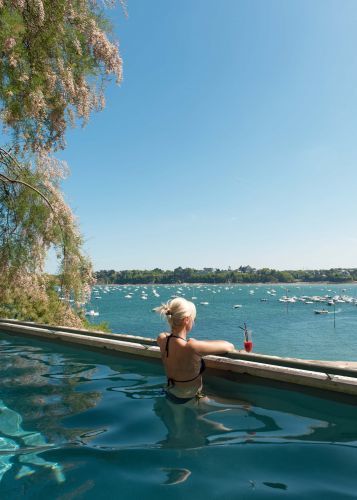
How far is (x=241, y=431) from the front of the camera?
14.3 ft

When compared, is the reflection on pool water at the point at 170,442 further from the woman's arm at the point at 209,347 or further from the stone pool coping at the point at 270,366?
the woman's arm at the point at 209,347

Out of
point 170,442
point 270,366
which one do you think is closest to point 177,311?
point 170,442

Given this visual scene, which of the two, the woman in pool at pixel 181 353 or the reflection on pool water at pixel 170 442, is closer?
the reflection on pool water at pixel 170 442

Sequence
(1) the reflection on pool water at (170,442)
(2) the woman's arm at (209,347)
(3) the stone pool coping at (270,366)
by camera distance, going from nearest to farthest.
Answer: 1. (1) the reflection on pool water at (170,442)
2. (3) the stone pool coping at (270,366)
3. (2) the woman's arm at (209,347)

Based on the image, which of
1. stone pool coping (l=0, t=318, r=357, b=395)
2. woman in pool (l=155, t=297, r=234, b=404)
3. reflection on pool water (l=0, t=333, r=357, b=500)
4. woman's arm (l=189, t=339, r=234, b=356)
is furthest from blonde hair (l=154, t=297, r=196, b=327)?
stone pool coping (l=0, t=318, r=357, b=395)

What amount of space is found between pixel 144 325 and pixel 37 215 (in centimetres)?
5178

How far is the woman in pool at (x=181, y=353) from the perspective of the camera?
495 centimetres

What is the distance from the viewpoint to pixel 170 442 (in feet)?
13.5

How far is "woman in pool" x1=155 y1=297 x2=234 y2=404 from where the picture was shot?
16.2 feet

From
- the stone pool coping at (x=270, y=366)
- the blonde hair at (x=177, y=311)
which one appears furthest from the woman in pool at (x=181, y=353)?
the stone pool coping at (x=270, y=366)

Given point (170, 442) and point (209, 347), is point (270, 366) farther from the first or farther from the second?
point (170, 442)

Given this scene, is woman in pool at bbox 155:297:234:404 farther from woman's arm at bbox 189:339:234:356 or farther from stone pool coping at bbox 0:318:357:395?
stone pool coping at bbox 0:318:357:395

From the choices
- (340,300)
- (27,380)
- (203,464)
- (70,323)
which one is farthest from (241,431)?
(340,300)

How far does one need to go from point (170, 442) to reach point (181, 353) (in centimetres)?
112
